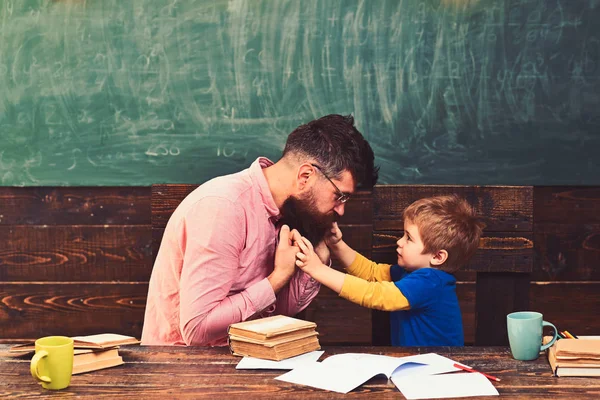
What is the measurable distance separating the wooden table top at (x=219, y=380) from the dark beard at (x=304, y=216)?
549 millimetres

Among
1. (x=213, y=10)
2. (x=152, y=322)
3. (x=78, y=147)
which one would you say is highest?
(x=213, y=10)

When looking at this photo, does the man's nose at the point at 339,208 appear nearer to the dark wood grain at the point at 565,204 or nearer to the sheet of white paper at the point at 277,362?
the sheet of white paper at the point at 277,362

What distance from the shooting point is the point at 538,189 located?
Answer: 3.14 meters

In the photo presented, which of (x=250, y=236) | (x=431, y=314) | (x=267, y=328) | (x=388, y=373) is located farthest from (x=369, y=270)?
(x=388, y=373)

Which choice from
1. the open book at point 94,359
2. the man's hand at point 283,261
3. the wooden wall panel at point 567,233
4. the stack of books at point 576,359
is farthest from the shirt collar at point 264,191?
the wooden wall panel at point 567,233

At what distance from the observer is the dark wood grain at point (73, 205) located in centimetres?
314

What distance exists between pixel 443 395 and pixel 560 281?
6.53 ft

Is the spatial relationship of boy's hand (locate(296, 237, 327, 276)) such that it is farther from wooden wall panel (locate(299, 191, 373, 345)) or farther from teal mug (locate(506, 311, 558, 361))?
wooden wall panel (locate(299, 191, 373, 345))

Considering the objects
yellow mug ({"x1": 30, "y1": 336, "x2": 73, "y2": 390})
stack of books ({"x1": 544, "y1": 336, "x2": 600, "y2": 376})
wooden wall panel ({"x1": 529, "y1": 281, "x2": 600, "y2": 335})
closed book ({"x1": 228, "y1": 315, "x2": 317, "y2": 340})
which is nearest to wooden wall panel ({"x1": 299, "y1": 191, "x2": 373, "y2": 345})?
wooden wall panel ({"x1": 529, "y1": 281, "x2": 600, "y2": 335})

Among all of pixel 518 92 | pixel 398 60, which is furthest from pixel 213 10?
pixel 518 92

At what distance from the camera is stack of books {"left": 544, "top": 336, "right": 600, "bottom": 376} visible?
1530mm

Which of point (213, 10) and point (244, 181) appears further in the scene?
point (213, 10)

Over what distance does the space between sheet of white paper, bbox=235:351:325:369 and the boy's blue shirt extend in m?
0.53

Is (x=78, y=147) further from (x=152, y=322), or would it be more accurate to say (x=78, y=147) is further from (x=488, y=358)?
(x=488, y=358)
